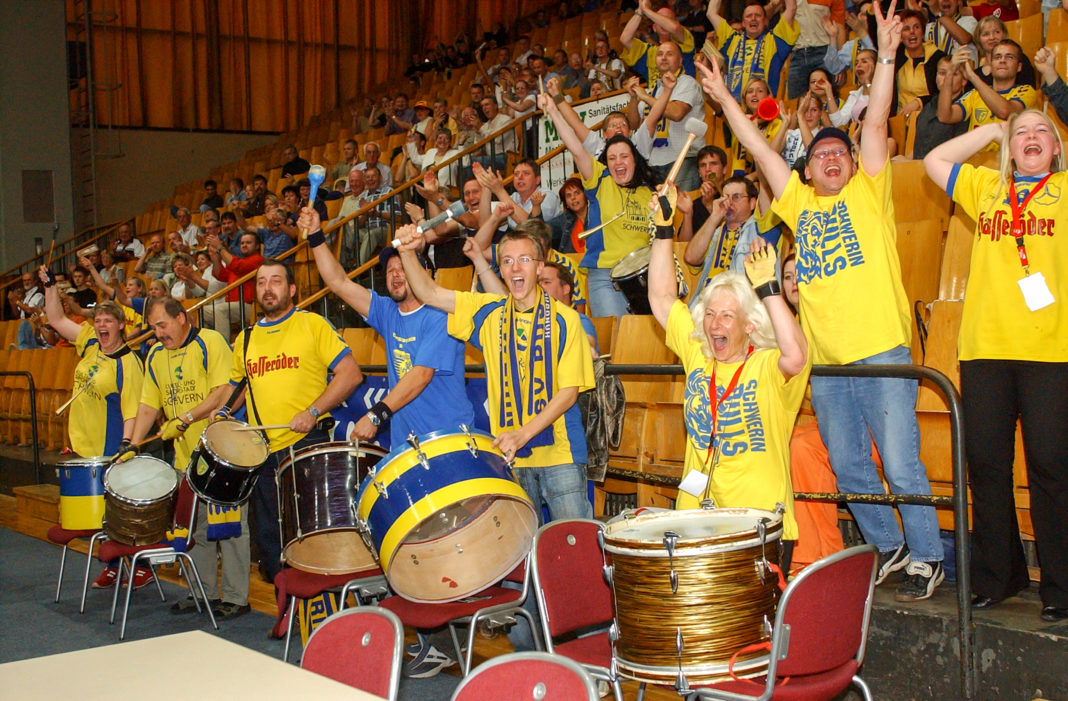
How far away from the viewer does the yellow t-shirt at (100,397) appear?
6.83m

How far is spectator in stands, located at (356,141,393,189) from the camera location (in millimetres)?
10320

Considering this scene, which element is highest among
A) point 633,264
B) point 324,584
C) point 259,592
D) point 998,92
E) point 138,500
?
point 998,92

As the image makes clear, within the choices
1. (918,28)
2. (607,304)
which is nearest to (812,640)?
(607,304)

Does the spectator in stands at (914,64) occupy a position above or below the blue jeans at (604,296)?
above

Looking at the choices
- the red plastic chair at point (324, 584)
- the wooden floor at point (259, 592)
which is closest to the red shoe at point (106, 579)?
the wooden floor at point (259, 592)

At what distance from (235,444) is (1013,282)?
136 inches

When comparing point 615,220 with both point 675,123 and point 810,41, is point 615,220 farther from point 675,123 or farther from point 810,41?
point 810,41

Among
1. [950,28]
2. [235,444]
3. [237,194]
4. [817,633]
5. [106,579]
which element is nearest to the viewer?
[817,633]

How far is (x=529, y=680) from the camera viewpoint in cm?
212

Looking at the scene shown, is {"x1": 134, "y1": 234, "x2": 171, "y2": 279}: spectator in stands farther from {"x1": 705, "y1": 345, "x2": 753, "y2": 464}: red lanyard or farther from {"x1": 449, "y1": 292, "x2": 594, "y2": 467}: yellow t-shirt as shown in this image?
{"x1": 705, "y1": 345, "x2": 753, "y2": 464}: red lanyard

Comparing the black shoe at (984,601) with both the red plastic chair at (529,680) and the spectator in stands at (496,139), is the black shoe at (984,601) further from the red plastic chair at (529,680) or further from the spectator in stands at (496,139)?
the spectator in stands at (496,139)

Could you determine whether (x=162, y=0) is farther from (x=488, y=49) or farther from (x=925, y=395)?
(x=925, y=395)

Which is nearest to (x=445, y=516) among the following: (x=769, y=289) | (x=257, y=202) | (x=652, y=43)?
(x=769, y=289)

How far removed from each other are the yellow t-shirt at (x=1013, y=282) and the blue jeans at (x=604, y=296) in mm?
3023
